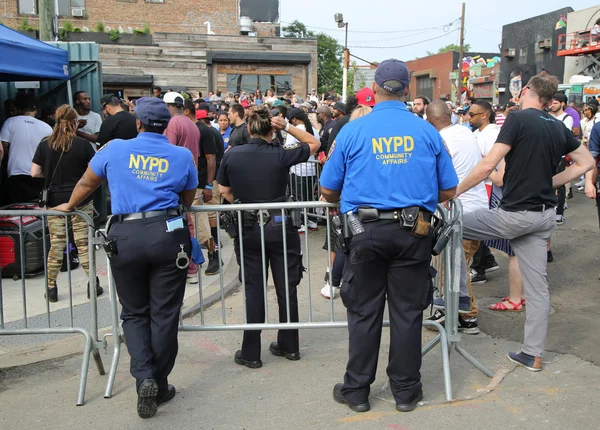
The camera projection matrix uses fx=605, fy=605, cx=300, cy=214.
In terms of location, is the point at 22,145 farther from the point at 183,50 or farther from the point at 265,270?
the point at 183,50

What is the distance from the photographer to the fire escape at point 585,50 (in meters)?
33.3

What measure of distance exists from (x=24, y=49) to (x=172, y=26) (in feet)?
98.4

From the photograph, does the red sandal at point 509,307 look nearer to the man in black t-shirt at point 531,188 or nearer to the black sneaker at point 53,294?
the man in black t-shirt at point 531,188

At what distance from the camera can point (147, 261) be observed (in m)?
3.77

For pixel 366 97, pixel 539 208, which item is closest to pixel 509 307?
pixel 539 208

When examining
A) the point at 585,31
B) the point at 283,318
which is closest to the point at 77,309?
the point at 283,318

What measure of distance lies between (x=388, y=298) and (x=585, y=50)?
35.1 m

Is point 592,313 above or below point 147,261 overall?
below

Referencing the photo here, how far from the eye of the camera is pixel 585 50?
111 ft

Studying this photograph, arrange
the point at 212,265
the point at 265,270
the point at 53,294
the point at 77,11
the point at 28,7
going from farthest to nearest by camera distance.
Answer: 1. the point at 77,11
2. the point at 28,7
3. the point at 212,265
4. the point at 53,294
5. the point at 265,270

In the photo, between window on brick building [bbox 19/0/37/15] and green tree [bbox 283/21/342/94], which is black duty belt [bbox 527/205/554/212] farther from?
green tree [bbox 283/21/342/94]

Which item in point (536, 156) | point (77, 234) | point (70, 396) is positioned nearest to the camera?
point (70, 396)

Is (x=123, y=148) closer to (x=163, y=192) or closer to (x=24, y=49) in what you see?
(x=163, y=192)

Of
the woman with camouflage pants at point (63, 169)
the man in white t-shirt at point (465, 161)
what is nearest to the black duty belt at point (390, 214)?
the man in white t-shirt at point (465, 161)
